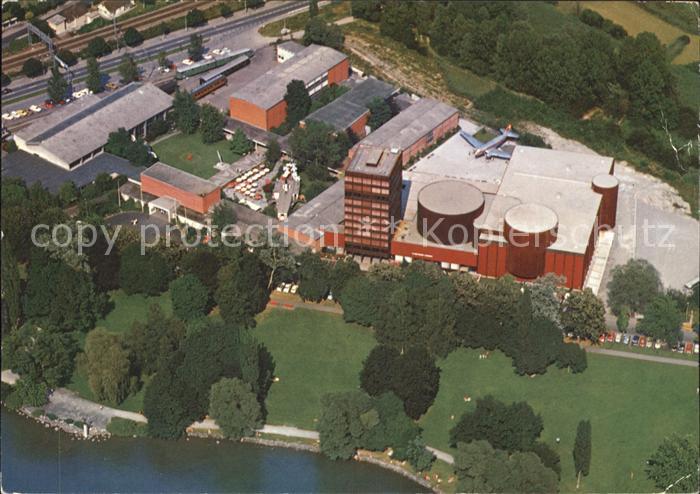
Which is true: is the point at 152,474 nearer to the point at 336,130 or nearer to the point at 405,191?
the point at 405,191

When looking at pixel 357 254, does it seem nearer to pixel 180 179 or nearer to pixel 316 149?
pixel 316 149

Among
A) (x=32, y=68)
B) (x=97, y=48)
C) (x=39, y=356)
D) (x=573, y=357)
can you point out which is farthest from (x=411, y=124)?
(x=39, y=356)

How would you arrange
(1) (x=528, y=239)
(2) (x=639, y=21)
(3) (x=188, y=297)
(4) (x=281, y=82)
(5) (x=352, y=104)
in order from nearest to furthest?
1. (3) (x=188, y=297)
2. (1) (x=528, y=239)
3. (5) (x=352, y=104)
4. (4) (x=281, y=82)
5. (2) (x=639, y=21)

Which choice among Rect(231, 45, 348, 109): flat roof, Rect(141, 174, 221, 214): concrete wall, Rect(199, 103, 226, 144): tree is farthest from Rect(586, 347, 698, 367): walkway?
Rect(199, 103, 226, 144): tree

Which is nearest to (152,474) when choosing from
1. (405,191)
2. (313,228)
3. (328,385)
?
(328,385)

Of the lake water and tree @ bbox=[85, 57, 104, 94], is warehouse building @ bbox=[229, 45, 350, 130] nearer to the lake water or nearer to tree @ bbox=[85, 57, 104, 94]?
tree @ bbox=[85, 57, 104, 94]

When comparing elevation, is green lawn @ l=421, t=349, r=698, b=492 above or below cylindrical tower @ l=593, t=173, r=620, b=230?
below
